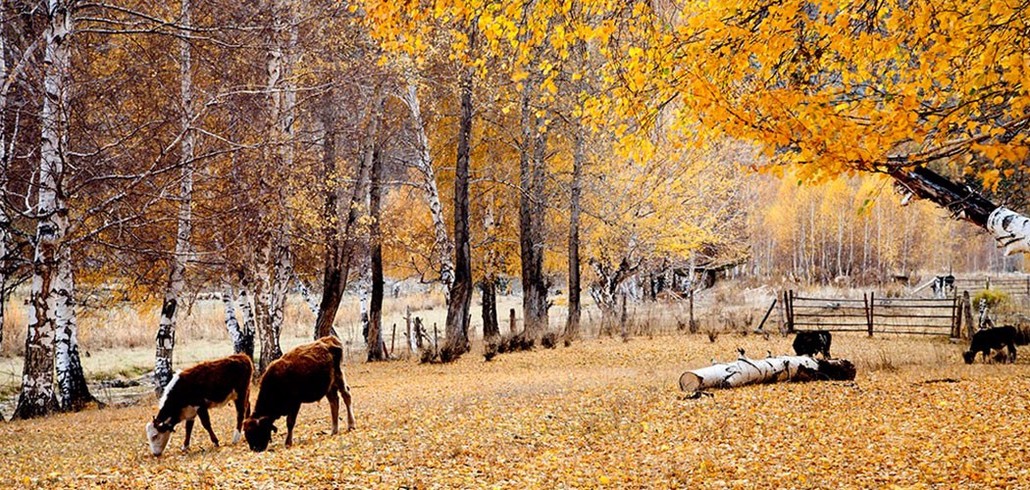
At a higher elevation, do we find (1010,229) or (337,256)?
(337,256)

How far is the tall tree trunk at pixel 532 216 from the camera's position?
21812mm

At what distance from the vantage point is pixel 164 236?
51.0ft

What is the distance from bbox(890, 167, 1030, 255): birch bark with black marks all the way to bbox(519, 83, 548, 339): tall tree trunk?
12.8 m

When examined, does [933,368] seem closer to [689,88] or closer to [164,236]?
[689,88]

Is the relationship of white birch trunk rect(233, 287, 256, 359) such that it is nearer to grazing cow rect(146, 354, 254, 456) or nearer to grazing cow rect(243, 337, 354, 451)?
grazing cow rect(146, 354, 254, 456)

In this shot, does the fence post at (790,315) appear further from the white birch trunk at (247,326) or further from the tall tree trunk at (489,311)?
the white birch trunk at (247,326)

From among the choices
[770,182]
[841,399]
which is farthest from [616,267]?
[770,182]

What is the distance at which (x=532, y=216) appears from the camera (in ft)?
78.2

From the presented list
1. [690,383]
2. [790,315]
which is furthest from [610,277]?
[690,383]

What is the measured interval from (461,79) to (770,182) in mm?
51301

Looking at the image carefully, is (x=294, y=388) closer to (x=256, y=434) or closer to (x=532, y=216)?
(x=256, y=434)

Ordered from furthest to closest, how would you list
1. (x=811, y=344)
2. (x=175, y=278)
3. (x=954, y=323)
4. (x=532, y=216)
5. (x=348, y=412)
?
(x=532, y=216)
(x=954, y=323)
(x=175, y=278)
(x=811, y=344)
(x=348, y=412)

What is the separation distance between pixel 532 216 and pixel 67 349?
13.9m

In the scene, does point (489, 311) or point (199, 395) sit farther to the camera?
point (489, 311)
